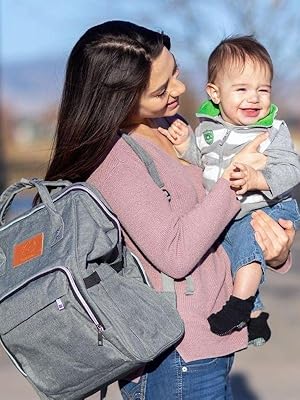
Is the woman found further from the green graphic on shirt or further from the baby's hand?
the green graphic on shirt

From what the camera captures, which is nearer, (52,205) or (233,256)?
(52,205)

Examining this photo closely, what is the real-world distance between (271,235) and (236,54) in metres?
0.55

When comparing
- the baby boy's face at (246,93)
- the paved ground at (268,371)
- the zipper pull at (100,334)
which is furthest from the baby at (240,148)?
the paved ground at (268,371)

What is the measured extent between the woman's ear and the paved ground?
2998 millimetres

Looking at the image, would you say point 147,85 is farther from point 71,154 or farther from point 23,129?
point 23,129

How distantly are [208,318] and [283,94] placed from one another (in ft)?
57.3

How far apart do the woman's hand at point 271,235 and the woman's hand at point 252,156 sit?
0.17 m

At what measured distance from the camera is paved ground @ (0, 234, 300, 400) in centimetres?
609

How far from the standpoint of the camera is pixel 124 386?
305cm

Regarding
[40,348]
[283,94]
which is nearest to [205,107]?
[40,348]

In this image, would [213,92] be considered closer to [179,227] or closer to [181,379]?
[179,227]

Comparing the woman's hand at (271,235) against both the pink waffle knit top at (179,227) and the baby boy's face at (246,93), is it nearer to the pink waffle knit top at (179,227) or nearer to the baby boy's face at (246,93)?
the pink waffle knit top at (179,227)

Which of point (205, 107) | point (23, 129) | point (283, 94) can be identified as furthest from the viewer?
point (23, 129)

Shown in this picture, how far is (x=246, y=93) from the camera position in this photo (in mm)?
3102
